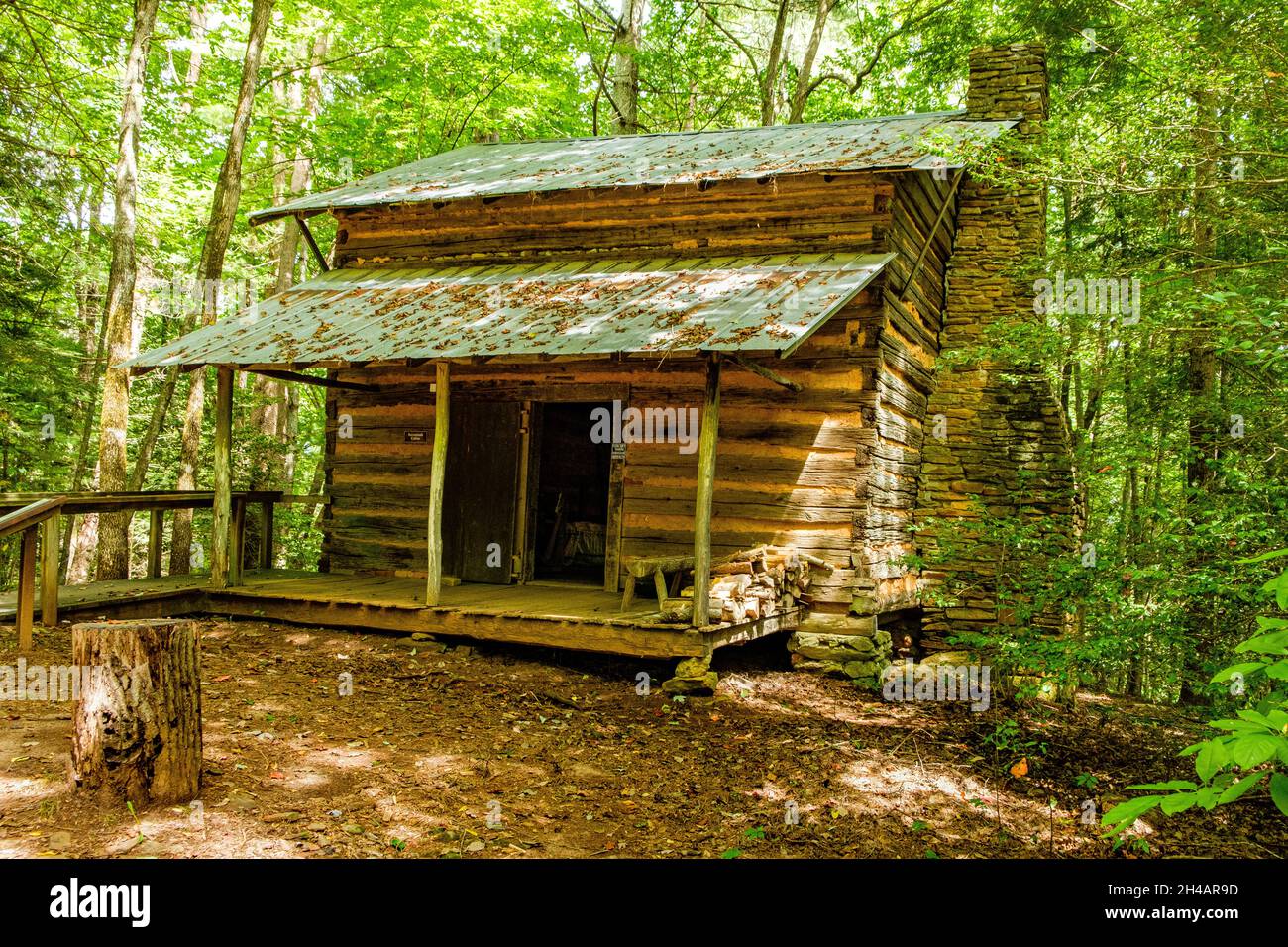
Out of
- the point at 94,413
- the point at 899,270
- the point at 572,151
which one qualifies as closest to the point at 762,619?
the point at 899,270

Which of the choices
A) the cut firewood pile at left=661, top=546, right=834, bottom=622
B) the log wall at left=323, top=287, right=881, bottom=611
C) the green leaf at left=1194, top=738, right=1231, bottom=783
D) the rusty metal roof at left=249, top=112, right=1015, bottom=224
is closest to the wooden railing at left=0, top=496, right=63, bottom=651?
the log wall at left=323, top=287, right=881, bottom=611

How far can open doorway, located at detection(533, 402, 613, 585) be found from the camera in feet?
48.0

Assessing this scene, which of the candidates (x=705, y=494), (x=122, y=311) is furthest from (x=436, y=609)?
(x=122, y=311)

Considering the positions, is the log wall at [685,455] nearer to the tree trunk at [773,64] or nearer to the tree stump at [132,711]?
the tree stump at [132,711]

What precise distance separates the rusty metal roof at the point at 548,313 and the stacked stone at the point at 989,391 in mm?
3890

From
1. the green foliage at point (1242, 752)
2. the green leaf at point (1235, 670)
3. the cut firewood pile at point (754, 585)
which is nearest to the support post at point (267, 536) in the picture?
the cut firewood pile at point (754, 585)

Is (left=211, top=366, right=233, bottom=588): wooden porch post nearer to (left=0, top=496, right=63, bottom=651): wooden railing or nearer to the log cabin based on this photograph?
the log cabin

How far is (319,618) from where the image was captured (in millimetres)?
9305

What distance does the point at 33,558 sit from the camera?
7656 mm

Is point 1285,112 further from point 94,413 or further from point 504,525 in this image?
point 94,413

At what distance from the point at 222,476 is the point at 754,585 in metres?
6.32

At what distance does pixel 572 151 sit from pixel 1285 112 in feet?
30.6

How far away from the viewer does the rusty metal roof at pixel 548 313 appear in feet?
25.1

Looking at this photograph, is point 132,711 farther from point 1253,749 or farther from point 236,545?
point 236,545
